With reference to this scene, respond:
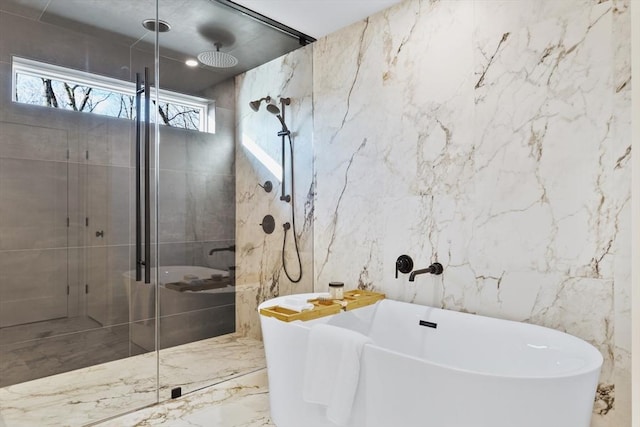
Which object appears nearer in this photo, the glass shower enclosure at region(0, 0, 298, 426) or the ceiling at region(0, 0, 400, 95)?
the glass shower enclosure at region(0, 0, 298, 426)

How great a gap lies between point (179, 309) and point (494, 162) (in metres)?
2.28

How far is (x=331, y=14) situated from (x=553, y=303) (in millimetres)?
2278

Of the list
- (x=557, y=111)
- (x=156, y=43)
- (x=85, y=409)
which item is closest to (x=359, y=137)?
(x=557, y=111)

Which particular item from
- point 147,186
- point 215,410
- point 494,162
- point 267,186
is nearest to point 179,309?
point 215,410

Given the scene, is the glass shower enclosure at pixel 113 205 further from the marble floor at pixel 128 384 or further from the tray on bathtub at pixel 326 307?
the tray on bathtub at pixel 326 307

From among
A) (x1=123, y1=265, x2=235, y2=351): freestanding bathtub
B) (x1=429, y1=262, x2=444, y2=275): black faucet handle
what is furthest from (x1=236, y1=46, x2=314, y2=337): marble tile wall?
(x1=429, y1=262, x2=444, y2=275): black faucet handle

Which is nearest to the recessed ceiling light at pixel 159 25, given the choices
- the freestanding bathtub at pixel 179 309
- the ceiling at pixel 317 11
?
the ceiling at pixel 317 11

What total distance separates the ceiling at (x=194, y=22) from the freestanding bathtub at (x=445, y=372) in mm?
1780

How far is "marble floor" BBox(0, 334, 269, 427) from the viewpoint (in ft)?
7.20

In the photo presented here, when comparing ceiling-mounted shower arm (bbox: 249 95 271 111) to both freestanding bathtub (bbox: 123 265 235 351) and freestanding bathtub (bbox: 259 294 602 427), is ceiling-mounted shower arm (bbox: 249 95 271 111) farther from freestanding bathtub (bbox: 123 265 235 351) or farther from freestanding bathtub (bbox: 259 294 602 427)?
freestanding bathtub (bbox: 259 294 602 427)

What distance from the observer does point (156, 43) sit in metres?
2.63

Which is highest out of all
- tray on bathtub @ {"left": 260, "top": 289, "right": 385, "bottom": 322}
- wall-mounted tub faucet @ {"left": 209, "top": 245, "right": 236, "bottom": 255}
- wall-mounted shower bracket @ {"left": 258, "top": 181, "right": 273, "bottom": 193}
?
wall-mounted shower bracket @ {"left": 258, "top": 181, "right": 273, "bottom": 193}

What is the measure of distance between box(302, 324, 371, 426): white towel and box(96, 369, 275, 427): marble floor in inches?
21.6

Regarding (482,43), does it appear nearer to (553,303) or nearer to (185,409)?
(553,303)
